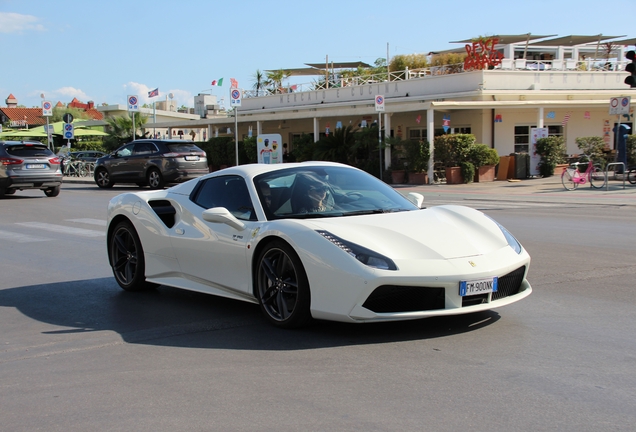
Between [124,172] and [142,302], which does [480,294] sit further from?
[124,172]

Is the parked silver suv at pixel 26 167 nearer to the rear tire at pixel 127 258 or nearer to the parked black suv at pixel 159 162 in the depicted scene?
the parked black suv at pixel 159 162

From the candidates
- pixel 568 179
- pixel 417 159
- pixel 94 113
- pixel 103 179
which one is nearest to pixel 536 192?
pixel 568 179

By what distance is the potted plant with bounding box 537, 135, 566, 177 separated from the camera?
28.7 m

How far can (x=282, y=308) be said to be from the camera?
19.1 ft

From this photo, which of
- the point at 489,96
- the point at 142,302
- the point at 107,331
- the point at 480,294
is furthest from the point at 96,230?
the point at 489,96

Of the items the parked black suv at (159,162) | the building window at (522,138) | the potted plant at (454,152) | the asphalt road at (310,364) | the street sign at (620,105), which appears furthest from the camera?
the building window at (522,138)

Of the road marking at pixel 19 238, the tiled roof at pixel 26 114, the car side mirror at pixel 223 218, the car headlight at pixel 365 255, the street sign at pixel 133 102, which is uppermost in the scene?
the tiled roof at pixel 26 114

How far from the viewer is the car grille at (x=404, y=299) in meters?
5.23

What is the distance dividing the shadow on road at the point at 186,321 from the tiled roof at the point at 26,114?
314ft

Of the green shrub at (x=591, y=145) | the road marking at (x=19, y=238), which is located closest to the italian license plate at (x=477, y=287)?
the road marking at (x=19, y=238)

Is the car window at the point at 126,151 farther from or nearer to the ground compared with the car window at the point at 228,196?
farther from the ground

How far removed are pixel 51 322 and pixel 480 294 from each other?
3956 mm

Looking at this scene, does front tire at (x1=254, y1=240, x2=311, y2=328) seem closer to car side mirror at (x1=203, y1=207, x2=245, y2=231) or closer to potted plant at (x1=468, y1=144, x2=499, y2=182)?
car side mirror at (x1=203, y1=207, x2=245, y2=231)

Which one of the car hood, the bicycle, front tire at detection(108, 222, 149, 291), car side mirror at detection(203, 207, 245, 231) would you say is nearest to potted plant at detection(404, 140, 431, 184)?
the bicycle
